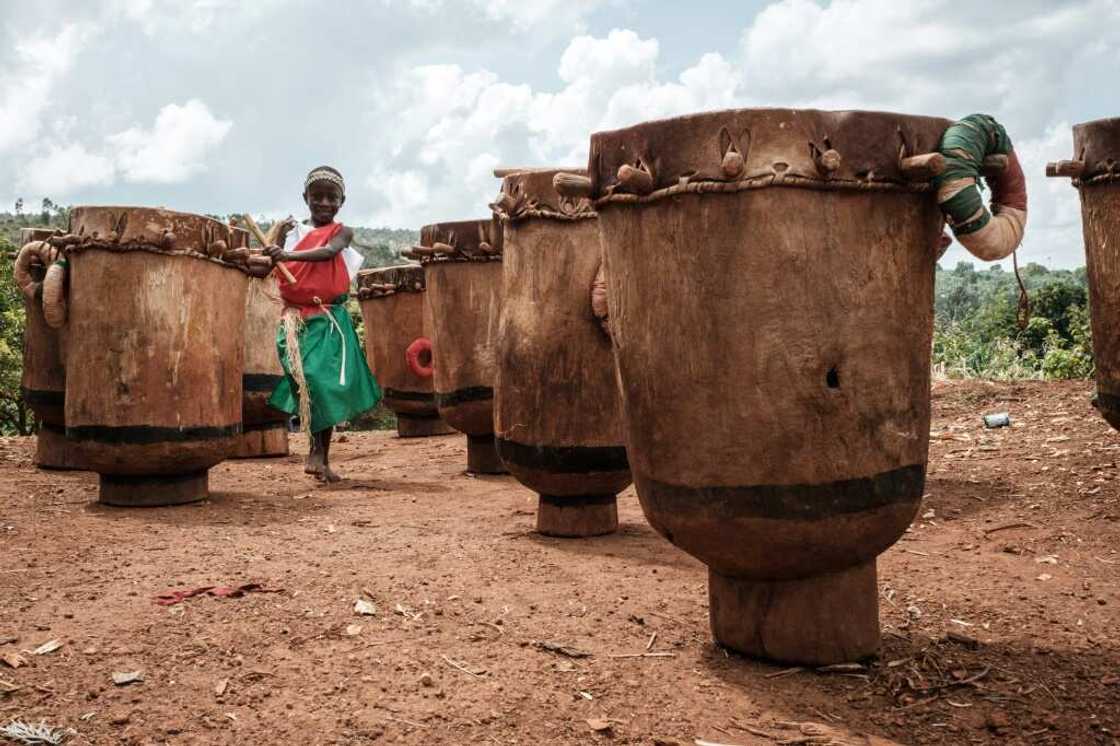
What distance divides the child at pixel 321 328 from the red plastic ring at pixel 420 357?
7.47 ft

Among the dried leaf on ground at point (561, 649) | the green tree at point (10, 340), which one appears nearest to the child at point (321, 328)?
the dried leaf on ground at point (561, 649)

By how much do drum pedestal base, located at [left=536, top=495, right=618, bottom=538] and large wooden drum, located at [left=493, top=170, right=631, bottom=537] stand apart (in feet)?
0.35

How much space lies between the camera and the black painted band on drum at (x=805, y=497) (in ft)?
9.32

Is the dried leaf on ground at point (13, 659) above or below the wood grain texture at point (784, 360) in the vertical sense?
below

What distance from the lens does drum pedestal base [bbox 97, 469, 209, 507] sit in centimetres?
579

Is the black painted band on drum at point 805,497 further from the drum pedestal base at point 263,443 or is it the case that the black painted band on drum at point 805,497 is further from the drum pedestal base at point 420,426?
the drum pedestal base at point 420,426

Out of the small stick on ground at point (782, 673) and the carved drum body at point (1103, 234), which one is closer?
the small stick on ground at point (782, 673)

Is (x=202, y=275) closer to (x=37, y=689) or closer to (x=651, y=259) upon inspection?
(x=37, y=689)

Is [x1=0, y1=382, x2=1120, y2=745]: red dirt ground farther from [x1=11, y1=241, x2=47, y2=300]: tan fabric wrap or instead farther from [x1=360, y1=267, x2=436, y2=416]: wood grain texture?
[x1=360, y1=267, x2=436, y2=416]: wood grain texture

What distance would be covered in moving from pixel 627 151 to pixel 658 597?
5.49 ft

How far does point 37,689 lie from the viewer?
2.91m

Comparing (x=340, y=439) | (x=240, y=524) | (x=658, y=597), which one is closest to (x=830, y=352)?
(x=658, y=597)

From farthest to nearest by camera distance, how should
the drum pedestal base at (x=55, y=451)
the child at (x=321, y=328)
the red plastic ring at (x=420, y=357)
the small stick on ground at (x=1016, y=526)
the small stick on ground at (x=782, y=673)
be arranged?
the red plastic ring at (x=420, y=357)
the drum pedestal base at (x=55, y=451)
the child at (x=321, y=328)
the small stick on ground at (x=1016, y=526)
the small stick on ground at (x=782, y=673)

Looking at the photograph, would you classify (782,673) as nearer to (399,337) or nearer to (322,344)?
(322,344)
